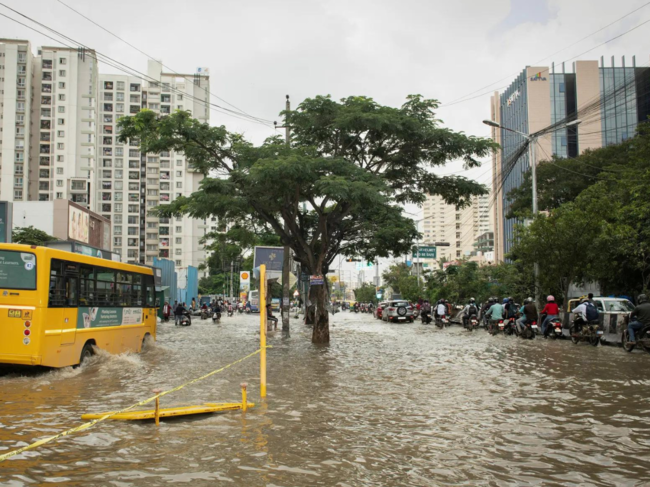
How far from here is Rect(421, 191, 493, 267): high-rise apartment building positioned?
144750mm

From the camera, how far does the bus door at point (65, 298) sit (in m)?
11.6

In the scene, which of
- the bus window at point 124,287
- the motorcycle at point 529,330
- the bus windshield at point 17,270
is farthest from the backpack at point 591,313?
the bus windshield at point 17,270

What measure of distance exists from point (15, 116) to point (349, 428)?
91.8 meters

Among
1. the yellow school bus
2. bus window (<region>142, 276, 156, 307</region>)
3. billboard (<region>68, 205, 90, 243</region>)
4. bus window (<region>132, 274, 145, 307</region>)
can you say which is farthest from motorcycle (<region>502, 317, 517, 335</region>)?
billboard (<region>68, 205, 90, 243</region>)

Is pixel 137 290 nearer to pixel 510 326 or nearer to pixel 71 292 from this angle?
pixel 71 292

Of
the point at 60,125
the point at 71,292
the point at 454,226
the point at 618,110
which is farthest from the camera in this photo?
the point at 454,226

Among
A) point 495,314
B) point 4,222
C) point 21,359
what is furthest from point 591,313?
point 4,222

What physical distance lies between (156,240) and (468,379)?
9591 centimetres

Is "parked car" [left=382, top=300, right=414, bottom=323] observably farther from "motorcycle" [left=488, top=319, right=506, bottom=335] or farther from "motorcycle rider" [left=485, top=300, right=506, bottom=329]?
"motorcycle" [left=488, top=319, right=506, bottom=335]

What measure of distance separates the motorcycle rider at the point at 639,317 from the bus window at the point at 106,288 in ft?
42.4

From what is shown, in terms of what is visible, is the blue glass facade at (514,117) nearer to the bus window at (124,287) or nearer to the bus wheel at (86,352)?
the bus window at (124,287)

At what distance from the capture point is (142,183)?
10319 centimetres

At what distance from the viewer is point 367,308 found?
82.6 meters

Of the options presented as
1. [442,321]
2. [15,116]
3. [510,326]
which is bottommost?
[442,321]
